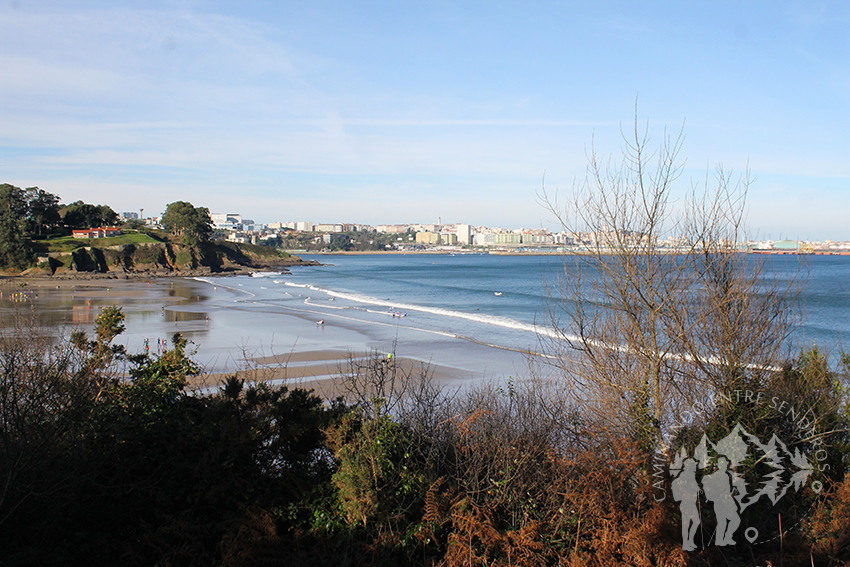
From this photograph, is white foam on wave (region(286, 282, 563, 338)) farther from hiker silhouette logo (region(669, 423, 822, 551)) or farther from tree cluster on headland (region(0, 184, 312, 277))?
tree cluster on headland (region(0, 184, 312, 277))

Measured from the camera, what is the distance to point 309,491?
6258mm

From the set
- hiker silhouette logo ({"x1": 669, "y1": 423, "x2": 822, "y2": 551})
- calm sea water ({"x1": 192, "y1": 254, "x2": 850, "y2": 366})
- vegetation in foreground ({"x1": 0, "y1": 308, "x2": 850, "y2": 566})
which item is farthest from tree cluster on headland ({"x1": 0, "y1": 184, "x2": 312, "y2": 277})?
hiker silhouette logo ({"x1": 669, "y1": 423, "x2": 822, "y2": 551})

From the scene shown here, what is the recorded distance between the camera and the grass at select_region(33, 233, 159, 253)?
246 feet

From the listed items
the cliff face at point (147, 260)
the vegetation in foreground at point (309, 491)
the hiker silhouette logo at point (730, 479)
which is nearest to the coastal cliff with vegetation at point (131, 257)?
the cliff face at point (147, 260)

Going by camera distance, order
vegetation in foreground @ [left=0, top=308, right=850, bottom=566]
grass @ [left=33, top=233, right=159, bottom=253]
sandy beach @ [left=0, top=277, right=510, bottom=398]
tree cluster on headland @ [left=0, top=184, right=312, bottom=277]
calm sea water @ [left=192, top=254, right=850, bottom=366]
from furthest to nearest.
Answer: grass @ [left=33, top=233, right=159, bottom=253]
tree cluster on headland @ [left=0, top=184, right=312, bottom=277]
calm sea water @ [left=192, top=254, right=850, bottom=366]
sandy beach @ [left=0, top=277, right=510, bottom=398]
vegetation in foreground @ [left=0, top=308, right=850, bottom=566]

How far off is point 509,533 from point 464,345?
1990 cm

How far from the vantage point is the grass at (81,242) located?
246ft

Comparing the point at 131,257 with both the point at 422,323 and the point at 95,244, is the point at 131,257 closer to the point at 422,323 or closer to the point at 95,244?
the point at 95,244

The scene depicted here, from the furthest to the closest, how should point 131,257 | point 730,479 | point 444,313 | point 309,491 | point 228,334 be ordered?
point 131,257, point 444,313, point 228,334, point 730,479, point 309,491

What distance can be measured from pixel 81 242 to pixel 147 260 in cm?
866

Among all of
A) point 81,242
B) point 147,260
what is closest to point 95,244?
point 81,242

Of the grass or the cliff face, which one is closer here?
the cliff face

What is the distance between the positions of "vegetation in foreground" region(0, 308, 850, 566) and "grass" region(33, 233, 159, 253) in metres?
81.1

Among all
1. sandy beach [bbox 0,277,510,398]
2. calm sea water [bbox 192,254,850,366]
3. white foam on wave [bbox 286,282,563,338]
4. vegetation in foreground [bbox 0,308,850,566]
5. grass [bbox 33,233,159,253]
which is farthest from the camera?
grass [bbox 33,233,159,253]
